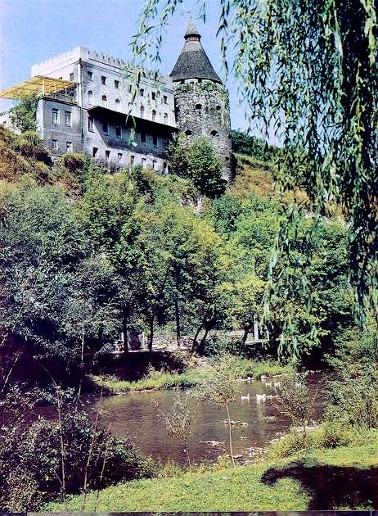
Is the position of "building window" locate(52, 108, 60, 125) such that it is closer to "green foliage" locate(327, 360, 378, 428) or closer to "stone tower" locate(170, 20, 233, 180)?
"stone tower" locate(170, 20, 233, 180)

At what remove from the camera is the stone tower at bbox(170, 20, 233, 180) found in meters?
5.06

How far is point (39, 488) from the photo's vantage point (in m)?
4.11

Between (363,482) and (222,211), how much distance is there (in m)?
2.60

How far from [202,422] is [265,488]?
3.46 ft

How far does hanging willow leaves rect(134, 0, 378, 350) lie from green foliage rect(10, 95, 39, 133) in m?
3.10

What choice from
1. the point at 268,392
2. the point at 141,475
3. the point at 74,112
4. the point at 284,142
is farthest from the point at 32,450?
the point at 74,112

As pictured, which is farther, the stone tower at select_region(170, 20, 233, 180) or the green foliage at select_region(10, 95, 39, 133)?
the green foliage at select_region(10, 95, 39, 133)

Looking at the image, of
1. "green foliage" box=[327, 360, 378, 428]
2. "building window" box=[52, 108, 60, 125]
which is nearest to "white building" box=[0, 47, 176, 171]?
"building window" box=[52, 108, 60, 125]

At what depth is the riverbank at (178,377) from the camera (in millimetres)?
4777

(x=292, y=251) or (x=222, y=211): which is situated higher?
(x=222, y=211)

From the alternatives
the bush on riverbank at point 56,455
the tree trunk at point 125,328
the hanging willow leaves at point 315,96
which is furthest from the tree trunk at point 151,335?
the hanging willow leaves at point 315,96

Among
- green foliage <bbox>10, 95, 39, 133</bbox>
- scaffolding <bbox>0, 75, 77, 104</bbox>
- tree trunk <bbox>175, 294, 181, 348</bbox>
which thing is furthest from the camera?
green foliage <bbox>10, 95, 39, 133</bbox>

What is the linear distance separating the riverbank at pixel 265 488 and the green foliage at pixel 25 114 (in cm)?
351

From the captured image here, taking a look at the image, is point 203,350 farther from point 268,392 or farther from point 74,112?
point 74,112
